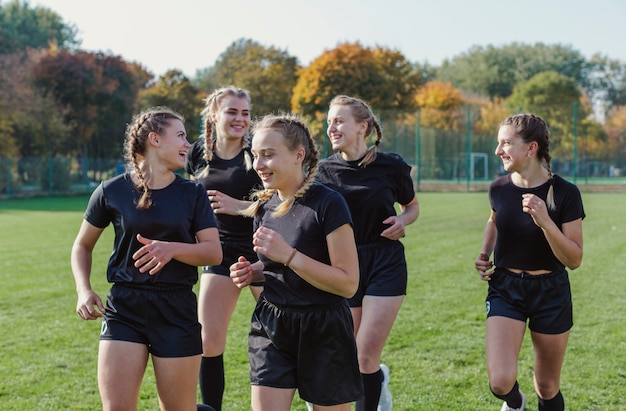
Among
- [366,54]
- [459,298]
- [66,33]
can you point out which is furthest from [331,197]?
[66,33]

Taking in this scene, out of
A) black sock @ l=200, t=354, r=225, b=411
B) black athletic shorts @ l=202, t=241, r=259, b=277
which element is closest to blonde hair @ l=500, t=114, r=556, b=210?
black athletic shorts @ l=202, t=241, r=259, b=277

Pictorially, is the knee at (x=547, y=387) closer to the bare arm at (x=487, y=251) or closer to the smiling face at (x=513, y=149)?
the bare arm at (x=487, y=251)

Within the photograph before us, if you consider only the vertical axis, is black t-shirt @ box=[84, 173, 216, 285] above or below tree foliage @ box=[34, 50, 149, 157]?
below

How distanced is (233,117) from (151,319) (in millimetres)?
2038

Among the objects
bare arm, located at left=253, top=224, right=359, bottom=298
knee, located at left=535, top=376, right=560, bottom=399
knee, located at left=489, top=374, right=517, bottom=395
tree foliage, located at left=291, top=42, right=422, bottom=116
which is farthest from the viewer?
tree foliage, located at left=291, top=42, right=422, bottom=116

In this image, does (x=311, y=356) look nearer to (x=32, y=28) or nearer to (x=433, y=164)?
(x=433, y=164)

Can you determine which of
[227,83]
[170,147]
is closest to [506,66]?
[227,83]

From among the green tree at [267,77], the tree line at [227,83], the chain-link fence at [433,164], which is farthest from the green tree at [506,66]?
the chain-link fence at [433,164]

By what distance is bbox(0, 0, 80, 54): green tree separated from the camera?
67.9 metres

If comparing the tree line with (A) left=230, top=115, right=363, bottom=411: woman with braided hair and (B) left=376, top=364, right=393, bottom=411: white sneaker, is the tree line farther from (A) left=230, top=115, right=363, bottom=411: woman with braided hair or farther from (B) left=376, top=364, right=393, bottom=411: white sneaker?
(A) left=230, top=115, right=363, bottom=411: woman with braided hair

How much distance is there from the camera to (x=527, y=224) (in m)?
4.69

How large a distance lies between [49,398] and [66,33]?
8504 cm

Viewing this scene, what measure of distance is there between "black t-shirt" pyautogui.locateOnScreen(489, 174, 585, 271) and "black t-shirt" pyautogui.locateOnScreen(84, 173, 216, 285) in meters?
1.98

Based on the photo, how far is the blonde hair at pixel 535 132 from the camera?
470 cm
